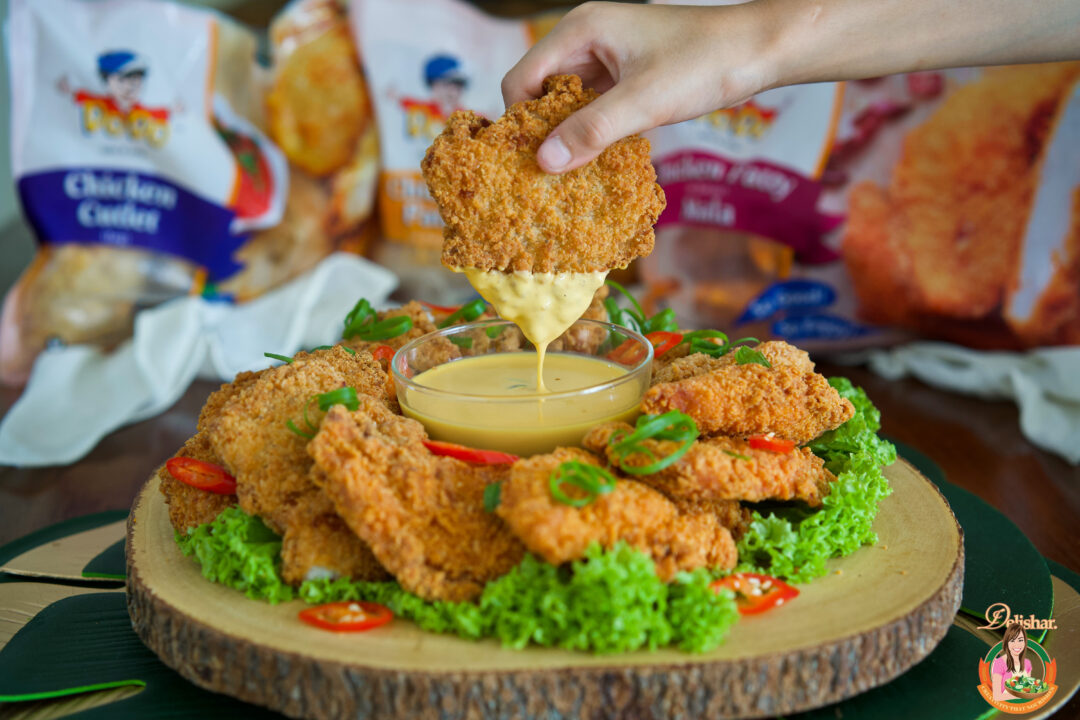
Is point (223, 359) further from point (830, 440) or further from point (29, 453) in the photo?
point (830, 440)

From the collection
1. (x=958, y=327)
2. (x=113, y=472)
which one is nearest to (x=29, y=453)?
(x=113, y=472)

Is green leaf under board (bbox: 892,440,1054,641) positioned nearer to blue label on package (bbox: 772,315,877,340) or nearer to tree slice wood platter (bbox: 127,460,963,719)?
tree slice wood platter (bbox: 127,460,963,719)

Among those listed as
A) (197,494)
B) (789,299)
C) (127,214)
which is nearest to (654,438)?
(197,494)

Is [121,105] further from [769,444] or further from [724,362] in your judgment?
[769,444]

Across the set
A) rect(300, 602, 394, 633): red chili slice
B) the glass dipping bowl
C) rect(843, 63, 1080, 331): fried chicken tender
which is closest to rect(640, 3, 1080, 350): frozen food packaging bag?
rect(843, 63, 1080, 331): fried chicken tender

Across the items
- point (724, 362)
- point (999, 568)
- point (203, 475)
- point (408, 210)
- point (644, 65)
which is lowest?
point (999, 568)

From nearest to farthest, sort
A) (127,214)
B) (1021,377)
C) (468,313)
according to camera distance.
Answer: (468,313) → (1021,377) → (127,214)

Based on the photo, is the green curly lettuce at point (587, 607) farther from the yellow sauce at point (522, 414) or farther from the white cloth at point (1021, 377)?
the white cloth at point (1021, 377)
